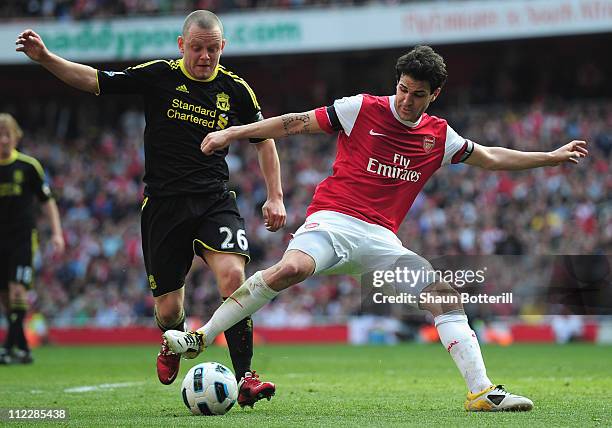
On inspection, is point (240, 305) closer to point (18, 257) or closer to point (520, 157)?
point (520, 157)

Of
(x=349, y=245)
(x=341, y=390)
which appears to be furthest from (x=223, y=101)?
(x=341, y=390)

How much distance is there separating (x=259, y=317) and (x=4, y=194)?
10.1m

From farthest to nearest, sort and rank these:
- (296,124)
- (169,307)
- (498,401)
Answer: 1. (169,307)
2. (296,124)
3. (498,401)

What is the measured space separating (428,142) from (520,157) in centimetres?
68

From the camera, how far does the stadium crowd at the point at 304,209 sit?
20.7 meters

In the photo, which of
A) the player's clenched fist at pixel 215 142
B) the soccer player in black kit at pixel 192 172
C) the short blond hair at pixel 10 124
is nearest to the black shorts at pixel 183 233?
the soccer player in black kit at pixel 192 172

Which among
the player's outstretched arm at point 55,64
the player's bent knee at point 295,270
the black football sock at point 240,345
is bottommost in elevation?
the black football sock at point 240,345

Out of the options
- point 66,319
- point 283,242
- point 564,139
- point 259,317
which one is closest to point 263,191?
point 283,242

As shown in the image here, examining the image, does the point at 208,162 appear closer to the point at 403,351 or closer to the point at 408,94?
the point at 408,94

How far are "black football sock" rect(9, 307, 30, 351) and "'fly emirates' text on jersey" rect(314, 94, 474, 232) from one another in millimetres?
6389

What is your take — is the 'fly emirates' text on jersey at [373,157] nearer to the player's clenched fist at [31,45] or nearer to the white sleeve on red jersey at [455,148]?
the white sleeve on red jersey at [455,148]

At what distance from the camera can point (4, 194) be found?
12031mm

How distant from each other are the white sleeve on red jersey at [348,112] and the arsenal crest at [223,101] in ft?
3.04

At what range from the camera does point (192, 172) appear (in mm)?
7156
